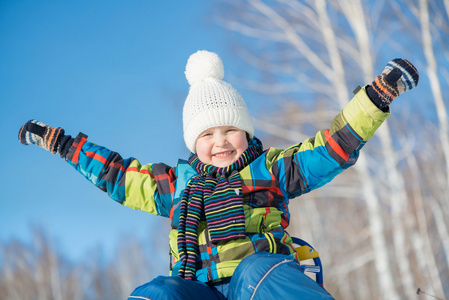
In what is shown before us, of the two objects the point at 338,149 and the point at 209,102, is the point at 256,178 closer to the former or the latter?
the point at 338,149

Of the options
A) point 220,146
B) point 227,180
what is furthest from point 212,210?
point 220,146

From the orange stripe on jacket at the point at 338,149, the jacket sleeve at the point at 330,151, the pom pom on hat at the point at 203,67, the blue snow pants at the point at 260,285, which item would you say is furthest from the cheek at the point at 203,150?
the blue snow pants at the point at 260,285

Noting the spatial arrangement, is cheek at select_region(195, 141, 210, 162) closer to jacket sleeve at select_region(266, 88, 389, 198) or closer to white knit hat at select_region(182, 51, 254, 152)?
white knit hat at select_region(182, 51, 254, 152)

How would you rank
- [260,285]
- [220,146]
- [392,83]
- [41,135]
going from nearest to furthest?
[260,285] → [392,83] → [220,146] → [41,135]

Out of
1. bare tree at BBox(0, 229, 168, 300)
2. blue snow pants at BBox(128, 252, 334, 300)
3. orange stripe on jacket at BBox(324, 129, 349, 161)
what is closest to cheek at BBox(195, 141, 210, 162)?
orange stripe on jacket at BBox(324, 129, 349, 161)

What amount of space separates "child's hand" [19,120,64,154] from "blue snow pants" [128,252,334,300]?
1169mm

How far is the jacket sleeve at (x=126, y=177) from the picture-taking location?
2.32 metres

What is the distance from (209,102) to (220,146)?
0.83 ft

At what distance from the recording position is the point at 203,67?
257cm

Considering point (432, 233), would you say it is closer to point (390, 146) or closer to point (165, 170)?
point (390, 146)

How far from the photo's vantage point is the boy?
5.30 feet

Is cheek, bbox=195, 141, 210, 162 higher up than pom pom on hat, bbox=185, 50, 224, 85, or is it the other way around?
pom pom on hat, bbox=185, 50, 224, 85

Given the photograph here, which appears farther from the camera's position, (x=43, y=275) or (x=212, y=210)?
(x=43, y=275)

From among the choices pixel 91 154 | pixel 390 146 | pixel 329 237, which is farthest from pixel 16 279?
pixel 91 154
